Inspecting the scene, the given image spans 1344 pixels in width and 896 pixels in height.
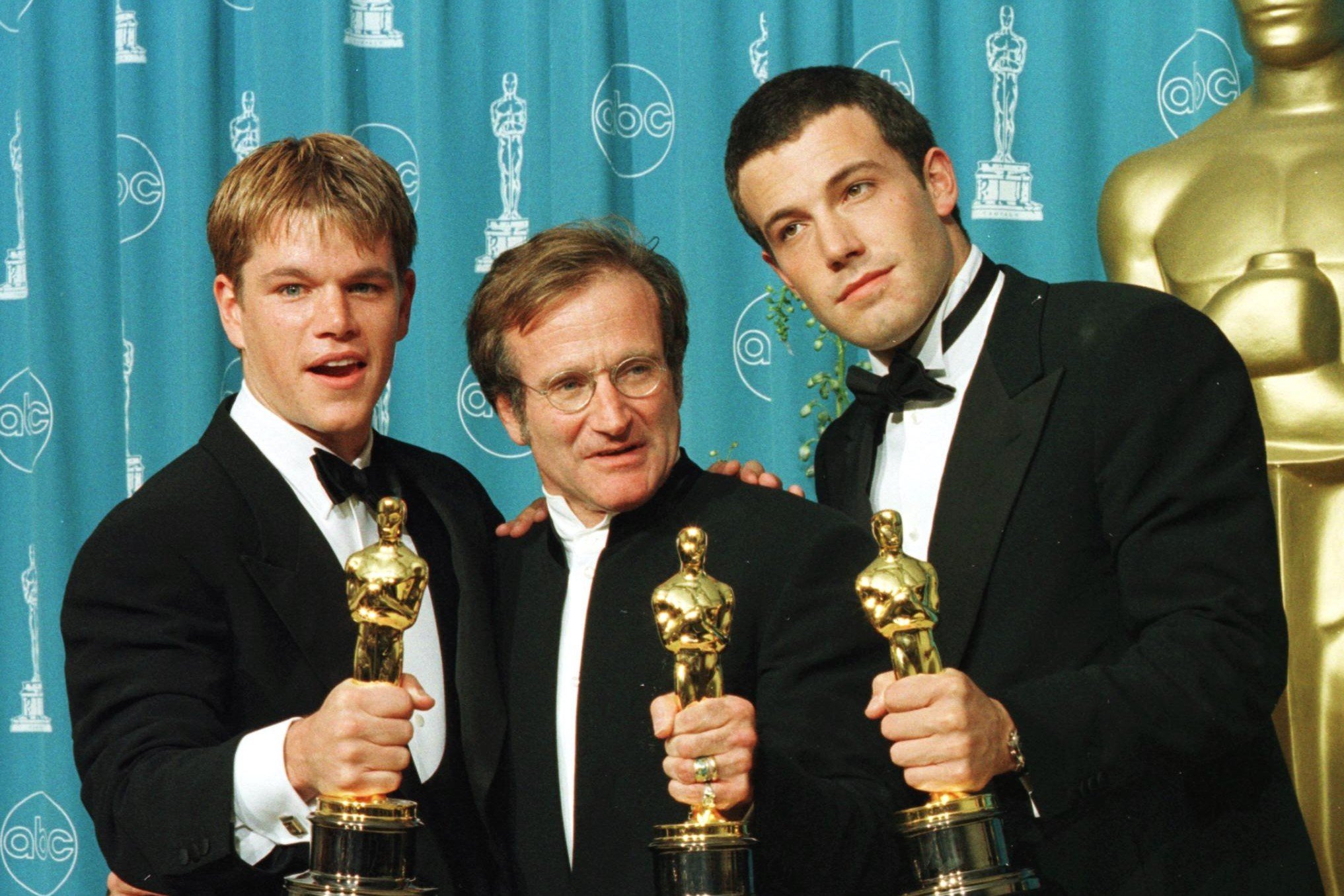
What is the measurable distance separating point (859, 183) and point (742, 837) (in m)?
0.92

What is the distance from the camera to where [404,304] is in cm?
183

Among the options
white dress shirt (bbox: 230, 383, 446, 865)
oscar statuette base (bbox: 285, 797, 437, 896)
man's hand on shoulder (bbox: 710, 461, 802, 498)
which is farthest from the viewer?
man's hand on shoulder (bbox: 710, 461, 802, 498)

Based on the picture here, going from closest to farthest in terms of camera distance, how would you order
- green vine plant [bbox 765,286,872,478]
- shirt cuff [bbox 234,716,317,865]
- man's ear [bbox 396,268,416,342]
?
shirt cuff [bbox 234,716,317,865]
man's ear [bbox 396,268,416,342]
green vine plant [bbox 765,286,872,478]

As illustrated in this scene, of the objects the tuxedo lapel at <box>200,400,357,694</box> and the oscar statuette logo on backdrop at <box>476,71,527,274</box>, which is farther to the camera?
the oscar statuette logo on backdrop at <box>476,71,527,274</box>

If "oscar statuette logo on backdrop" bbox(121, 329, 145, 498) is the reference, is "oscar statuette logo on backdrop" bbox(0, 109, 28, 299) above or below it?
above

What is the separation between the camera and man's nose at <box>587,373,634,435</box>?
1.67m

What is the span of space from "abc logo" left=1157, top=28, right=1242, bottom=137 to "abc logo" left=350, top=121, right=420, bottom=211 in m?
1.30

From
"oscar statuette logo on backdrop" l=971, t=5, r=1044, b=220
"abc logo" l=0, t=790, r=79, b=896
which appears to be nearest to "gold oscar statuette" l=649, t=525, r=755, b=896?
"oscar statuette logo on backdrop" l=971, t=5, r=1044, b=220

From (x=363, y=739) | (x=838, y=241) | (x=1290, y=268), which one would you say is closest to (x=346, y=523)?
(x=363, y=739)

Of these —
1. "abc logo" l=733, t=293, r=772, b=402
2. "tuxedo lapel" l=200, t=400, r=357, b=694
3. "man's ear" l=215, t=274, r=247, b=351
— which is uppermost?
"abc logo" l=733, t=293, r=772, b=402

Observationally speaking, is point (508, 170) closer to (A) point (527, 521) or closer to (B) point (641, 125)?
(B) point (641, 125)

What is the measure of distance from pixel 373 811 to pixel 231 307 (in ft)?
2.44

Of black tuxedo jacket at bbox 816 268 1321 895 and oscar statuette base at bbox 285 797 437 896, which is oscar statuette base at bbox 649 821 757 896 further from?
black tuxedo jacket at bbox 816 268 1321 895

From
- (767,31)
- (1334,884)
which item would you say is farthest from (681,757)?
(767,31)
